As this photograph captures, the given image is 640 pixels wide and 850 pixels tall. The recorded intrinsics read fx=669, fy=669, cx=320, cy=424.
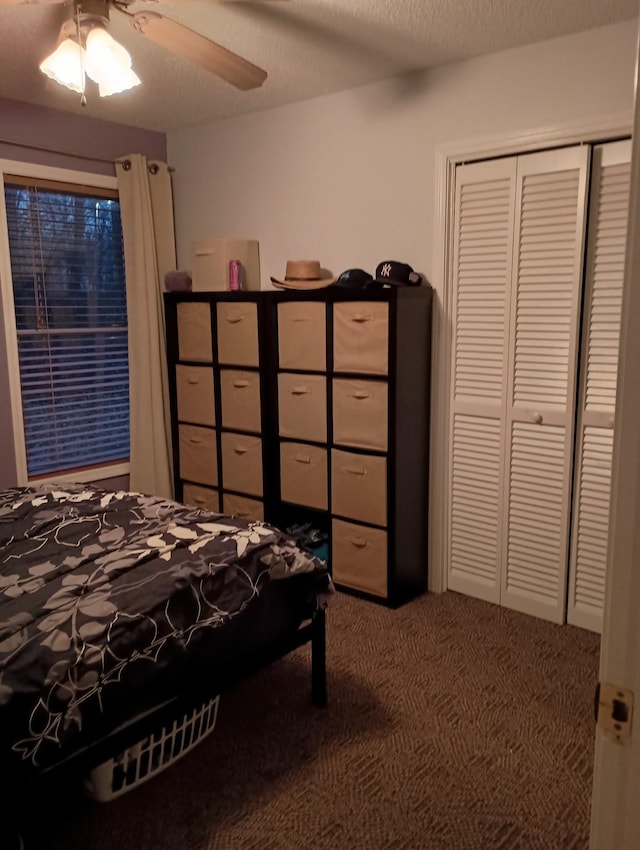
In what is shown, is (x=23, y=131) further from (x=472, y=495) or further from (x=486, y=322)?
(x=472, y=495)

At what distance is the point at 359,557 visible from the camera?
3281 mm

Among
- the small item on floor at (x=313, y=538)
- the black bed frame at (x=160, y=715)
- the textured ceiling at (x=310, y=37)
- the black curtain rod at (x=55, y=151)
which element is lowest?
the small item on floor at (x=313, y=538)

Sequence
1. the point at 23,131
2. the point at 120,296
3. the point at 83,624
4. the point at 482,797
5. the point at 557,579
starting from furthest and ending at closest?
1. the point at 120,296
2. the point at 23,131
3. the point at 557,579
4. the point at 482,797
5. the point at 83,624

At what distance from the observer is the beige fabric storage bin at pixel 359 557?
10.5 ft

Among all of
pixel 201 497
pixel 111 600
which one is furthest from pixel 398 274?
pixel 111 600

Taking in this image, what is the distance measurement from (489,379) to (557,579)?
950 mm

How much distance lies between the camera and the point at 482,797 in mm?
1985

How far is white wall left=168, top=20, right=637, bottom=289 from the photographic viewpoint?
2686mm

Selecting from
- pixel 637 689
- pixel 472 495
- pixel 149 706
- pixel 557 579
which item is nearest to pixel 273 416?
pixel 472 495

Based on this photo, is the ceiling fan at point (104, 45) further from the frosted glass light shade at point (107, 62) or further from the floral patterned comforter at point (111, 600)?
the floral patterned comforter at point (111, 600)

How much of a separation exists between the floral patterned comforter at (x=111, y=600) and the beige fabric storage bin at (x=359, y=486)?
0.87m

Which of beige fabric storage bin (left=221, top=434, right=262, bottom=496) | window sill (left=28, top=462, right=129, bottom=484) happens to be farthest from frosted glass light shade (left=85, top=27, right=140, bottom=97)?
window sill (left=28, top=462, right=129, bottom=484)

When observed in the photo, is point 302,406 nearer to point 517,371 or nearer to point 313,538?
point 313,538

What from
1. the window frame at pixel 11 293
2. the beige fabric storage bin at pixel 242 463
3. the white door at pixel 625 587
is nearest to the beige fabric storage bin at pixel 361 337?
the beige fabric storage bin at pixel 242 463
